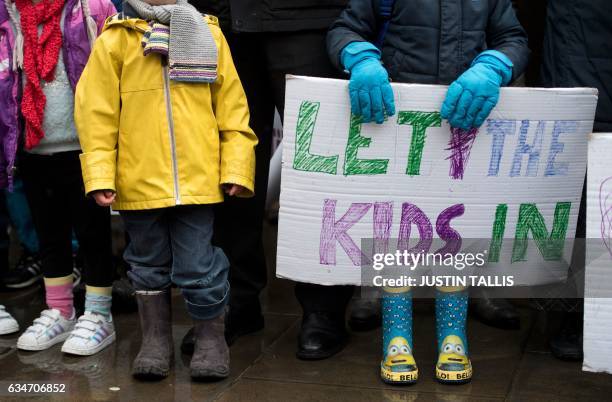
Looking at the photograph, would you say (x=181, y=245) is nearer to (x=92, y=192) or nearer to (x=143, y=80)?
(x=92, y=192)

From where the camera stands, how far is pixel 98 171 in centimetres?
338

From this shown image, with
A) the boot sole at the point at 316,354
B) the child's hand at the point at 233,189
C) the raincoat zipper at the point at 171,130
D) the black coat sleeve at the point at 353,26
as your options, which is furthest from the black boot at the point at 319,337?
the black coat sleeve at the point at 353,26

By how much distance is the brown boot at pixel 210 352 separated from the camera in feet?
11.8

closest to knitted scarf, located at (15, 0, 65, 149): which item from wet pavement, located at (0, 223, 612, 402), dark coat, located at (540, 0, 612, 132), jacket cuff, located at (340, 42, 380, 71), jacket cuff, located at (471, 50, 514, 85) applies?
wet pavement, located at (0, 223, 612, 402)

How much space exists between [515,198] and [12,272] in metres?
2.79

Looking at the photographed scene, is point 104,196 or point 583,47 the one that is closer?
point 104,196

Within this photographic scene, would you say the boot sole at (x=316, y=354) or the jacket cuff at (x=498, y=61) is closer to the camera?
the jacket cuff at (x=498, y=61)

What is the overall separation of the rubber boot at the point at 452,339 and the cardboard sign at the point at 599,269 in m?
0.50

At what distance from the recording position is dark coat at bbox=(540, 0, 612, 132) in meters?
3.52

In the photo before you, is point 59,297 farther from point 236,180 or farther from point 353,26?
point 353,26

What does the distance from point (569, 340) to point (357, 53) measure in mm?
1454

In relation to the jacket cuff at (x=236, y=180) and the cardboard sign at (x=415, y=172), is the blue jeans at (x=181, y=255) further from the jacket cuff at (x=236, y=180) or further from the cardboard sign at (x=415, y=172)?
the cardboard sign at (x=415, y=172)

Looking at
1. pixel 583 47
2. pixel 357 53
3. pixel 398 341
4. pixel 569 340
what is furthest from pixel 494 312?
pixel 357 53

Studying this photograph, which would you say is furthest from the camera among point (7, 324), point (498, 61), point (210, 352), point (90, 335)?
point (7, 324)
